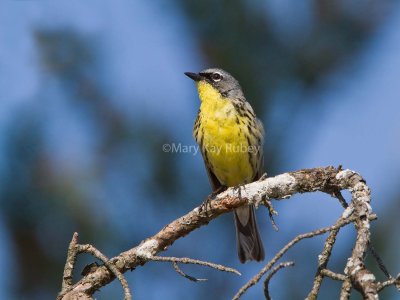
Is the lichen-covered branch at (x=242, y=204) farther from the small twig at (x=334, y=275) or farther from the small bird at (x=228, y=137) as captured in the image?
the small bird at (x=228, y=137)

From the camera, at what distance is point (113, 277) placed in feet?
11.2

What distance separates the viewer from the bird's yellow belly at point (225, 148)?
5.76 meters

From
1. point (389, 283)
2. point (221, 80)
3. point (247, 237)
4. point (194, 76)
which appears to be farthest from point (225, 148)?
point (389, 283)

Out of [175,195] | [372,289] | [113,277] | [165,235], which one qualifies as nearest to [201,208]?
[165,235]

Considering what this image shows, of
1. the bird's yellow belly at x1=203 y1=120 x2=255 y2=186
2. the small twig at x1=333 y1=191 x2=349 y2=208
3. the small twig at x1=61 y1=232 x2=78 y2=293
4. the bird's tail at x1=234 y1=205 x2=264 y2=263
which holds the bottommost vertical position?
the bird's tail at x1=234 y1=205 x2=264 y2=263

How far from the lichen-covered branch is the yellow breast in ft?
5.97

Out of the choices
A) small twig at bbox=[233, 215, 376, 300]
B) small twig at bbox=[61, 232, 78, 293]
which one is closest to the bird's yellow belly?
small twig at bbox=[61, 232, 78, 293]

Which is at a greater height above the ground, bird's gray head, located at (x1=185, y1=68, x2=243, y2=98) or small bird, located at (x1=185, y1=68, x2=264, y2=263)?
bird's gray head, located at (x1=185, y1=68, x2=243, y2=98)

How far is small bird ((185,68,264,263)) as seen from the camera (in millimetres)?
5656

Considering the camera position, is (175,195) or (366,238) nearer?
(366,238)

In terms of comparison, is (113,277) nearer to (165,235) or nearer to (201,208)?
(165,235)

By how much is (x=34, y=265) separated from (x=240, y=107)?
2.33 meters

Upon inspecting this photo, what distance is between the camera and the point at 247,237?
5277 mm

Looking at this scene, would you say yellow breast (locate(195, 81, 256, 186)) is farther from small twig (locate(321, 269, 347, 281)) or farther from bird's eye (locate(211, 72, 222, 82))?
small twig (locate(321, 269, 347, 281))
